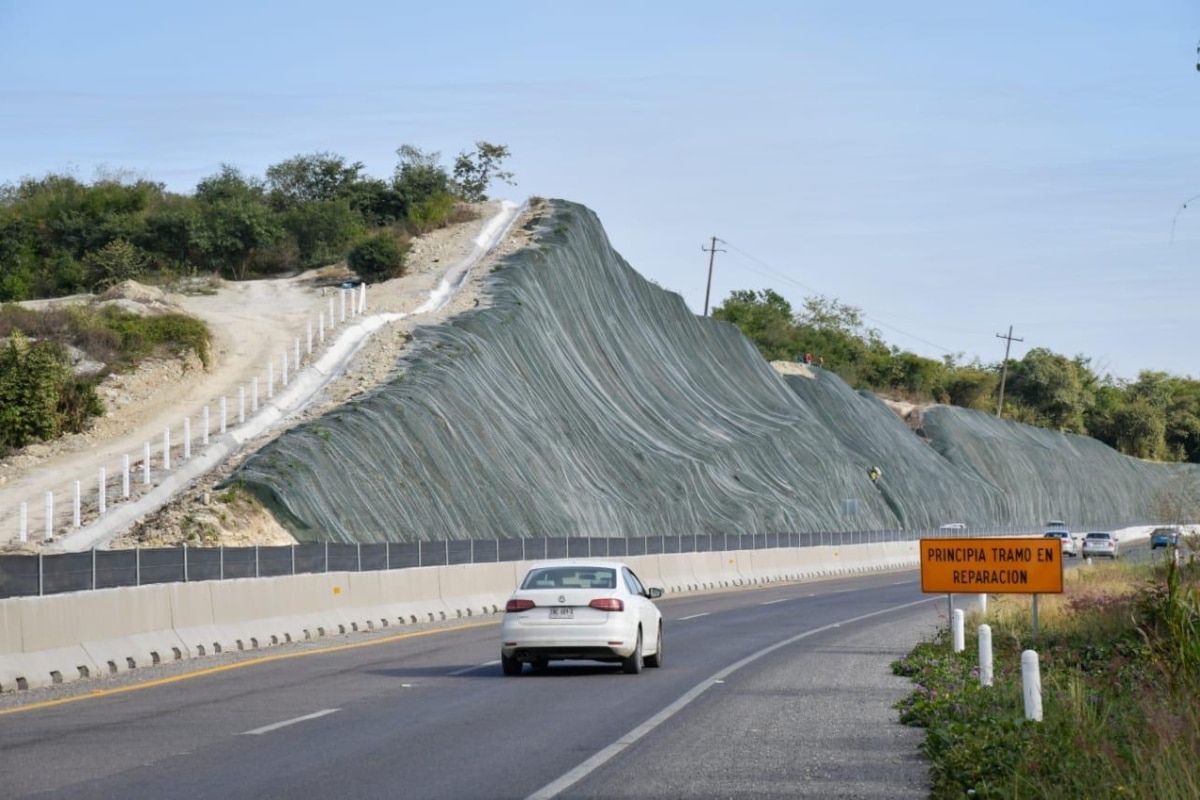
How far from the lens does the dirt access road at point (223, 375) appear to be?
4169 cm

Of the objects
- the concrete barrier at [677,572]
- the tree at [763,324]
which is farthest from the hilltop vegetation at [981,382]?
the concrete barrier at [677,572]

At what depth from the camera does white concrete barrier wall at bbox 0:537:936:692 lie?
18.1 m

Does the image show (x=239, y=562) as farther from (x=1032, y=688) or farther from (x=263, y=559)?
Answer: (x=1032, y=688)

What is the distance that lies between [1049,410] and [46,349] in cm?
11915

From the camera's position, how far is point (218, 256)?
3637 inches

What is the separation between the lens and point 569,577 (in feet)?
67.8

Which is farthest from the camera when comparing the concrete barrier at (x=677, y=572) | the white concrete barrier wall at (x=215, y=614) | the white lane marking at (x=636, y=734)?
the concrete barrier at (x=677, y=572)

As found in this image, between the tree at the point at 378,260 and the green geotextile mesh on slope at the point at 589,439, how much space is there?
7.13 m

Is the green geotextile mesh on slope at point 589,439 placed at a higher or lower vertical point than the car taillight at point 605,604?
higher


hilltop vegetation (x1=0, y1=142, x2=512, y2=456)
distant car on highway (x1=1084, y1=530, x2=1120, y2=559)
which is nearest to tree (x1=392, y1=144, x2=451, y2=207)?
hilltop vegetation (x1=0, y1=142, x2=512, y2=456)

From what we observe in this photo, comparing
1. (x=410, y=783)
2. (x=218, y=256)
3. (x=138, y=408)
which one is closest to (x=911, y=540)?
(x=138, y=408)

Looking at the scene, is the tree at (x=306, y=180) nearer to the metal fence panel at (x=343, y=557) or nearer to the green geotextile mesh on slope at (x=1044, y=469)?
the green geotextile mesh on slope at (x=1044, y=469)

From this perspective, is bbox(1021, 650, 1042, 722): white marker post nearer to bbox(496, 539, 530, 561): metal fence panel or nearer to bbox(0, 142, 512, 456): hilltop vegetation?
bbox(496, 539, 530, 561): metal fence panel

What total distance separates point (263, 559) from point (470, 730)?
12.4 m
